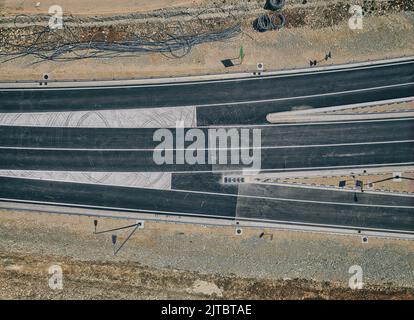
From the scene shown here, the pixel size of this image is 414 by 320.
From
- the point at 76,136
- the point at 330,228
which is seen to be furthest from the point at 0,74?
the point at 330,228

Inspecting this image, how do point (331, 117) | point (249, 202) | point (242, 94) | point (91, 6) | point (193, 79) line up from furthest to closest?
point (91, 6)
point (193, 79)
point (242, 94)
point (331, 117)
point (249, 202)

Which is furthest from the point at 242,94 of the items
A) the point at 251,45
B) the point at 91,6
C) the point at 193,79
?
the point at 91,6

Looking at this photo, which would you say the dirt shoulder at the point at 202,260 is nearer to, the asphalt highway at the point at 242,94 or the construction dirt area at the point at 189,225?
the construction dirt area at the point at 189,225

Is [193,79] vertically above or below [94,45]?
below

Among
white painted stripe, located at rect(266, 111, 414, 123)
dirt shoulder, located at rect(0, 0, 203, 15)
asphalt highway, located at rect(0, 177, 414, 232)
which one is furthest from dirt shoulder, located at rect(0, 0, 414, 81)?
asphalt highway, located at rect(0, 177, 414, 232)

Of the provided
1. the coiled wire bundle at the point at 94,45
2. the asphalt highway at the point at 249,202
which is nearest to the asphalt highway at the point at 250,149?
the asphalt highway at the point at 249,202

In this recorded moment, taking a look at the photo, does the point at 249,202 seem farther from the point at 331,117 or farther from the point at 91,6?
the point at 91,6
